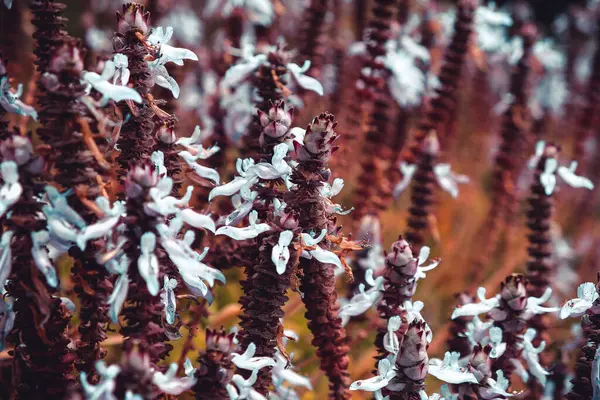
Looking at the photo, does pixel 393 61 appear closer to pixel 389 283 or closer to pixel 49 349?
pixel 389 283

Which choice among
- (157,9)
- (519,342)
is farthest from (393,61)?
(519,342)

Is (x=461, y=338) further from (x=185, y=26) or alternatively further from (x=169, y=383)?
(x=185, y=26)

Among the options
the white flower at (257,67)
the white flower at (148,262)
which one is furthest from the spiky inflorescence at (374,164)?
the white flower at (148,262)

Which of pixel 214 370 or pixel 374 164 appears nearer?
pixel 214 370

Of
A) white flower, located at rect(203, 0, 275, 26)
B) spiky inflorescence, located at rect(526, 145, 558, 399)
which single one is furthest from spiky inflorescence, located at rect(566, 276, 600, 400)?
white flower, located at rect(203, 0, 275, 26)

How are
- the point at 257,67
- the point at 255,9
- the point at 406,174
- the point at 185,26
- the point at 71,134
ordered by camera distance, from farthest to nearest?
1. the point at 185,26
2. the point at 255,9
3. the point at 406,174
4. the point at 257,67
5. the point at 71,134

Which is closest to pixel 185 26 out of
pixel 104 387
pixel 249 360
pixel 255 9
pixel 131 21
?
pixel 255 9

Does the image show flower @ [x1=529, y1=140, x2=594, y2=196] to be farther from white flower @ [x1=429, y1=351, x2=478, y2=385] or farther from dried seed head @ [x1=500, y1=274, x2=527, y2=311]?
white flower @ [x1=429, y1=351, x2=478, y2=385]
